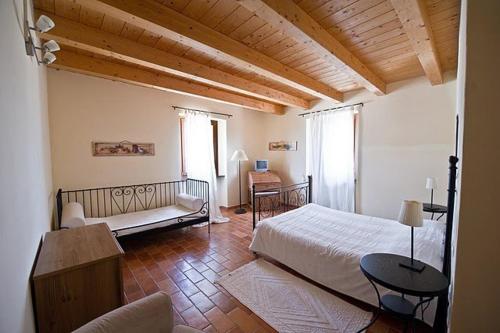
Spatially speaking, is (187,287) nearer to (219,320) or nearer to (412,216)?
(219,320)

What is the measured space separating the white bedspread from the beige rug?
0.42 ft

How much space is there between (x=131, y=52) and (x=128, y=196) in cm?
236

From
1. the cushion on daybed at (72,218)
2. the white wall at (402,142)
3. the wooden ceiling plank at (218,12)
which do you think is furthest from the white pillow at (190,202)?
the white wall at (402,142)

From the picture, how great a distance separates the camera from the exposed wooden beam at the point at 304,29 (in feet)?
4.94

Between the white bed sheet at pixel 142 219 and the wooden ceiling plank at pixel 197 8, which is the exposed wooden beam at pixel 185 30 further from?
the white bed sheet at pixel 142 219

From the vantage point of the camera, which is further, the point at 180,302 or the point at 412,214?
the point at 180,302


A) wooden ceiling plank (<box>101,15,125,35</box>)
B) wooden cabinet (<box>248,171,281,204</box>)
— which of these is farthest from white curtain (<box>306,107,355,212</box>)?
wooden ceiling plank (<box>101,15,125,35</box>)

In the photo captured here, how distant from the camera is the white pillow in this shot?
3.43 metres

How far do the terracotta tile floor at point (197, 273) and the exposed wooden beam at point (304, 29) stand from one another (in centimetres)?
244

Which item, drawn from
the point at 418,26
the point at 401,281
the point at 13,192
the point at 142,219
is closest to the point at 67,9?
the point at 13,192

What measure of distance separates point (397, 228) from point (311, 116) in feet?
9.16

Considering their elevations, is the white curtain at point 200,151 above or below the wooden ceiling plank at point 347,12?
below

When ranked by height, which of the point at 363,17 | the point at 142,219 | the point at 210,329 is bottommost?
the point at 210,329

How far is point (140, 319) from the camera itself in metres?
0.98
